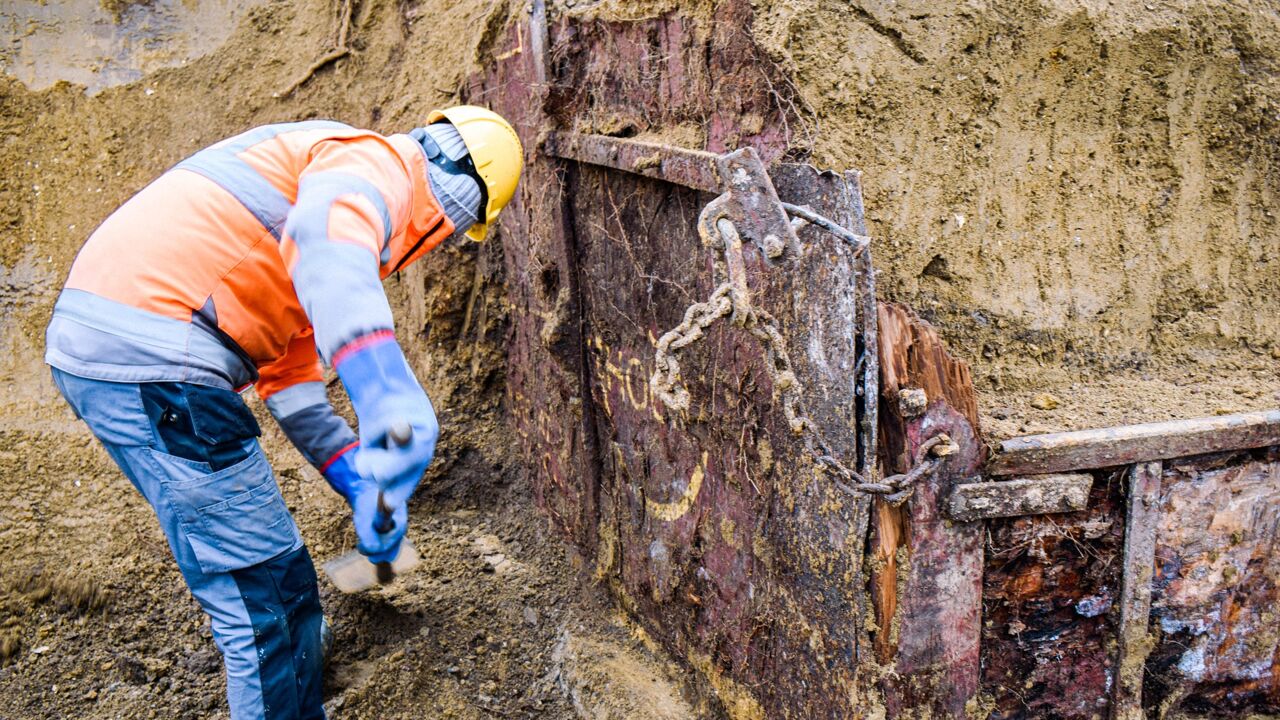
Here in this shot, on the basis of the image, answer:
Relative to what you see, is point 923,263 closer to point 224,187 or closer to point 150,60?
point 224,187

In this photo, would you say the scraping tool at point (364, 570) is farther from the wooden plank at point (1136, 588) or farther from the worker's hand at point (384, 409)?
the wooden plank at point (1136, 588)

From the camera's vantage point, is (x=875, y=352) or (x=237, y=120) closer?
(x=875, y=352)

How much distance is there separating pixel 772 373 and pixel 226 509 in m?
1.36

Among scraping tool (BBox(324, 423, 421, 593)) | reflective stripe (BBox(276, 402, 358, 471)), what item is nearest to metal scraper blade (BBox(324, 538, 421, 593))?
scraping tool (BBox(324, 423, 421, 593))

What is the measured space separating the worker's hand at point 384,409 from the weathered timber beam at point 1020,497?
3.56ft

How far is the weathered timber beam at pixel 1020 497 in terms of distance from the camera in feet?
5.75

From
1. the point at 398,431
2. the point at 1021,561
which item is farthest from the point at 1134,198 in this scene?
the point at 398,431

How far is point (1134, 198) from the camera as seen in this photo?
2.35 metres

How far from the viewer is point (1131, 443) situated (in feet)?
5.94

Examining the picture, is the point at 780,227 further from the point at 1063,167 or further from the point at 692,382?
the point at 1063,167

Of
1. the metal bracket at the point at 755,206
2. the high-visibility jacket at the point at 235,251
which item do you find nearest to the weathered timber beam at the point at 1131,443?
the metal bracket at the point at 755,206

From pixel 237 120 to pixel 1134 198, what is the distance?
3.58 metres

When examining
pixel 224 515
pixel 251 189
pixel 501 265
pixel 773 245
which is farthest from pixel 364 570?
pixel 773 245

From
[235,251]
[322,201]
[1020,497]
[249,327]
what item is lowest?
[1020,497]
